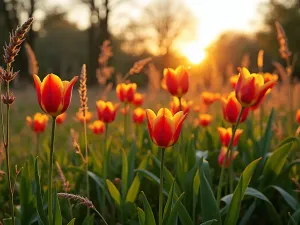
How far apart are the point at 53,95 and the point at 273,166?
1.50 m

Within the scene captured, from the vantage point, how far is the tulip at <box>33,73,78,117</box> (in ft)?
4.69

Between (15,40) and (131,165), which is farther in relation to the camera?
(131,165)

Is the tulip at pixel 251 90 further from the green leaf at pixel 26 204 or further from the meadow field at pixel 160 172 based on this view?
the green leaf at pixel 26 204

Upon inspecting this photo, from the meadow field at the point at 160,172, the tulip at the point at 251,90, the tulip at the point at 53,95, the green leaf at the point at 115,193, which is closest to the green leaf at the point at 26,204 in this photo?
the meadow field at the point at 160,172

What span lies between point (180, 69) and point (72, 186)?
1.15 meters

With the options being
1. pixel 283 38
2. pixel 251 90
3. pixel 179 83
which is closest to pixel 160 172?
pixel 251 90

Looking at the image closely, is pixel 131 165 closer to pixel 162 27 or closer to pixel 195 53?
pixel 195 53

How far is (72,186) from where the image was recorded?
2.84 metres

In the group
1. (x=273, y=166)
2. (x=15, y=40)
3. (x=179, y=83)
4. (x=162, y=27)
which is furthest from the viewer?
(x=162, y=27)

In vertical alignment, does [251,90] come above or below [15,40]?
below

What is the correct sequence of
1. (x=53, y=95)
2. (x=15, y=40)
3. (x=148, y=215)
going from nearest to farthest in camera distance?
(x=15, y=40)
(x=53, y=95)
(x=148, y=215)

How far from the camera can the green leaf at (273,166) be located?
7.86ft

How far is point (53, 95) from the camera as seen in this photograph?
1433 mm

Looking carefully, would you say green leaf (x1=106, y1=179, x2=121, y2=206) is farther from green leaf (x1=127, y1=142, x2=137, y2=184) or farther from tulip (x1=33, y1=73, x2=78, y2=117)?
tulip (x1=33, y1=73, x2=78, y2=117)
